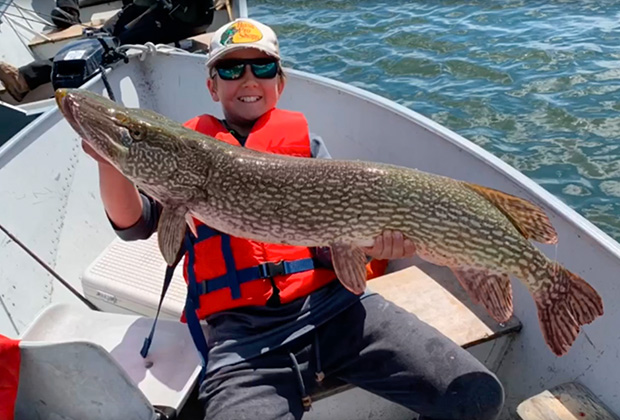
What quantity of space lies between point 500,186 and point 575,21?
7.83 m

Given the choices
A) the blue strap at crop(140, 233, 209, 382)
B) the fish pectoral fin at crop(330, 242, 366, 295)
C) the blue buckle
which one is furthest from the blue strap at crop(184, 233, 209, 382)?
the fish pectoral fin at crop(330, 242, 366, 295)

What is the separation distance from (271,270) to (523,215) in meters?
1.09

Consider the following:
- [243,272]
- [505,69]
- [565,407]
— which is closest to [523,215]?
[565,407]

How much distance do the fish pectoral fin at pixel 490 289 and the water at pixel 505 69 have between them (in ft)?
9.75

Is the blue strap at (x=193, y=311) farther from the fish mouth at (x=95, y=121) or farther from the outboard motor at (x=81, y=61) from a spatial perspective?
the outboard motor at (x=81, y=61)

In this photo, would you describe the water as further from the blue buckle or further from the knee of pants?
the blue buckle

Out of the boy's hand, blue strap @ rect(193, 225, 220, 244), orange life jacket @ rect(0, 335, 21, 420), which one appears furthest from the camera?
blue strap @ rect(193, 225, 220, 244)

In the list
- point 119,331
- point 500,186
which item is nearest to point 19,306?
point 119,331

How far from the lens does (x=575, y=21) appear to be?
30.1ft

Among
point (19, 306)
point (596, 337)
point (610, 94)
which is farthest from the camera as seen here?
point (610, 94)

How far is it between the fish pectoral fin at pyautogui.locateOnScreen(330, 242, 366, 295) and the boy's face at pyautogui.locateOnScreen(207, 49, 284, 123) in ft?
2.96

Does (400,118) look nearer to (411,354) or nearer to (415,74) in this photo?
(411,354)

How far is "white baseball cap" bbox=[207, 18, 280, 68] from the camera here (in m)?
2.60

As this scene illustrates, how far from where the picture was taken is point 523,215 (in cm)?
225
